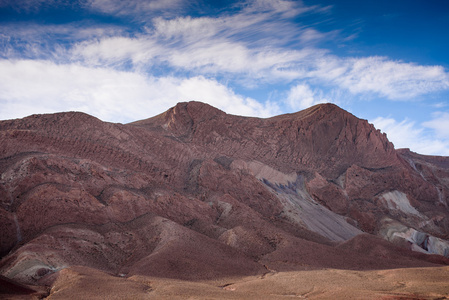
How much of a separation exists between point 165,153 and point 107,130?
7.81 metres

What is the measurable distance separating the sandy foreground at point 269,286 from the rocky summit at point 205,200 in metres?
0.69

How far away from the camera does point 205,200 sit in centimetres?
4122

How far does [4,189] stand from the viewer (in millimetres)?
30078

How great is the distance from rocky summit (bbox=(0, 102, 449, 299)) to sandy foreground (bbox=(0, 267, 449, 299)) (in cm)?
69

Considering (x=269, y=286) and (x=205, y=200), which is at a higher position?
(x=205, y=200)

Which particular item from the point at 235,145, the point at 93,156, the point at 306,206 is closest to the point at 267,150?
the point at 235,145

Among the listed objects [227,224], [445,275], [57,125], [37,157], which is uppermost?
[57,125]

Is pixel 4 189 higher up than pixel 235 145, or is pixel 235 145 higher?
pixel 235 145

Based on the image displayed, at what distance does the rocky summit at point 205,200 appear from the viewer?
26469 millimetres

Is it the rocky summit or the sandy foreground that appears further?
the rocky summit

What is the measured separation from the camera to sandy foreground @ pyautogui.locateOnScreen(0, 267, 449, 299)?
18.5m

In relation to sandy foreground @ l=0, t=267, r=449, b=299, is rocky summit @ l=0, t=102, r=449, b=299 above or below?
above

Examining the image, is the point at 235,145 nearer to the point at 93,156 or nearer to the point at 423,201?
the point at 93,156

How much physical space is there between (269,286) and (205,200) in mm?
20174
